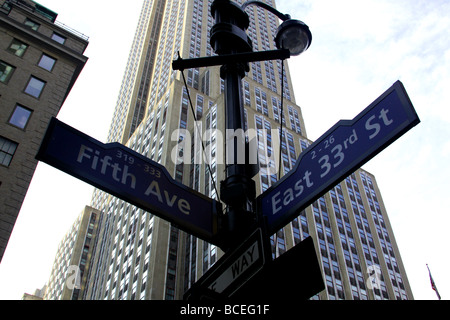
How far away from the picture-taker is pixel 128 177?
189 inches

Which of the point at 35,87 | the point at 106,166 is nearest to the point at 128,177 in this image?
the point at 106,166

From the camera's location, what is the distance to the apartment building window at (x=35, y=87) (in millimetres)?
27941

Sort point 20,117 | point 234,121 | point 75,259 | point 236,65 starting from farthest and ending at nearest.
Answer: point 75,259 < point 20,117 < point 236,65 < point 234,121

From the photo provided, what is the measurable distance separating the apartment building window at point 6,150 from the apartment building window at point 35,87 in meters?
4.68

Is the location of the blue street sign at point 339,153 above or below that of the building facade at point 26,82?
below

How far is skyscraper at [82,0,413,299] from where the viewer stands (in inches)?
2562

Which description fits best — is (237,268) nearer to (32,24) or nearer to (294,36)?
(294,36)

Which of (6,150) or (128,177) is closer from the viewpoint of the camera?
(128,177)

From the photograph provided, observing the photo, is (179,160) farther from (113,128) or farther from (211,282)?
(211,282)

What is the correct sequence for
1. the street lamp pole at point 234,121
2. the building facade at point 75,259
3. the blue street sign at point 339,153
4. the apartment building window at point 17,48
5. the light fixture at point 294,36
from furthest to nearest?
the building facade at point 75,259 → the apartment building window at point 17,48 → the light fixture at point 294,36 → the street lamp pole at point 234,121 → the blue street sign at point 339,153

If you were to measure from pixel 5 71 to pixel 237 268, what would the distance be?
2915cm

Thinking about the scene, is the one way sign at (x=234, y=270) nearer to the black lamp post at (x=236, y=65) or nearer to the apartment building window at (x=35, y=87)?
the black lamp post at (x=236, y=65)

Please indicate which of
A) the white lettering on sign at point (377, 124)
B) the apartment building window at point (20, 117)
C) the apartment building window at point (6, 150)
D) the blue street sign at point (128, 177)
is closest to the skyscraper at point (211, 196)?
the apartment building window at point (20, 117)

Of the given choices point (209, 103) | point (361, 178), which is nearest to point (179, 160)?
point (209, 103)
